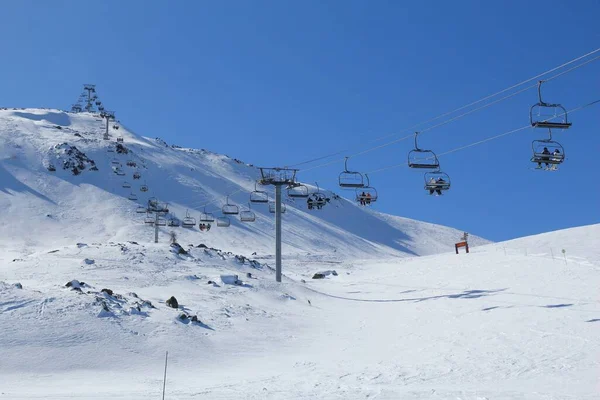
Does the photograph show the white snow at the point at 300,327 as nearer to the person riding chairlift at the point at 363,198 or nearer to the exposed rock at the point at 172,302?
the exposed rock at the point at 172,302

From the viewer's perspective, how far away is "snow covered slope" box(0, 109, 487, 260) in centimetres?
8512

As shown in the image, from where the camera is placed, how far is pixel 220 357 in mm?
19172

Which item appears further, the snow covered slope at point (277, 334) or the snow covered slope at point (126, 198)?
the snow covered slope at point (126, 198)

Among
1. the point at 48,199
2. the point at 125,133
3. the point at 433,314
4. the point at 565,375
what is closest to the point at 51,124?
the point at 125,133

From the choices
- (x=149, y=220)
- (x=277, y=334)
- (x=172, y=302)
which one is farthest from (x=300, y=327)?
(x=149, y=220)

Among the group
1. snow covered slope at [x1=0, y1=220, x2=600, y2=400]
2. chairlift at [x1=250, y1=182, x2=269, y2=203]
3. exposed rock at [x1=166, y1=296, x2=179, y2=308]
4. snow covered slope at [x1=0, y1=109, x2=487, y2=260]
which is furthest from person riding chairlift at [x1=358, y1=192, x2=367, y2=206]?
snow covered slope at [x1=0, y1=109, x2=487, y2=260]

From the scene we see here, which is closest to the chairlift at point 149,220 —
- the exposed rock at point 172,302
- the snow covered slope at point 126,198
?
the snow covered slope at point 126,198

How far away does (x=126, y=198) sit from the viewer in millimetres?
99812

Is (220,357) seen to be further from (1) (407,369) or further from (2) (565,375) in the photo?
(2) (565,375)

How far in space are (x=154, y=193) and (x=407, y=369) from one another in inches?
3740

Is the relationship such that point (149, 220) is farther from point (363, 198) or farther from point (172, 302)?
point (172, 302)

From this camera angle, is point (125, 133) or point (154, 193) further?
point (125, 133)

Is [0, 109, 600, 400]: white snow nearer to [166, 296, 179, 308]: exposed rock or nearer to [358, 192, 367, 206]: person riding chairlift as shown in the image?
[166, 296, 179, 308]: exposed rock

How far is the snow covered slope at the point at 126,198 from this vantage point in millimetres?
85125
